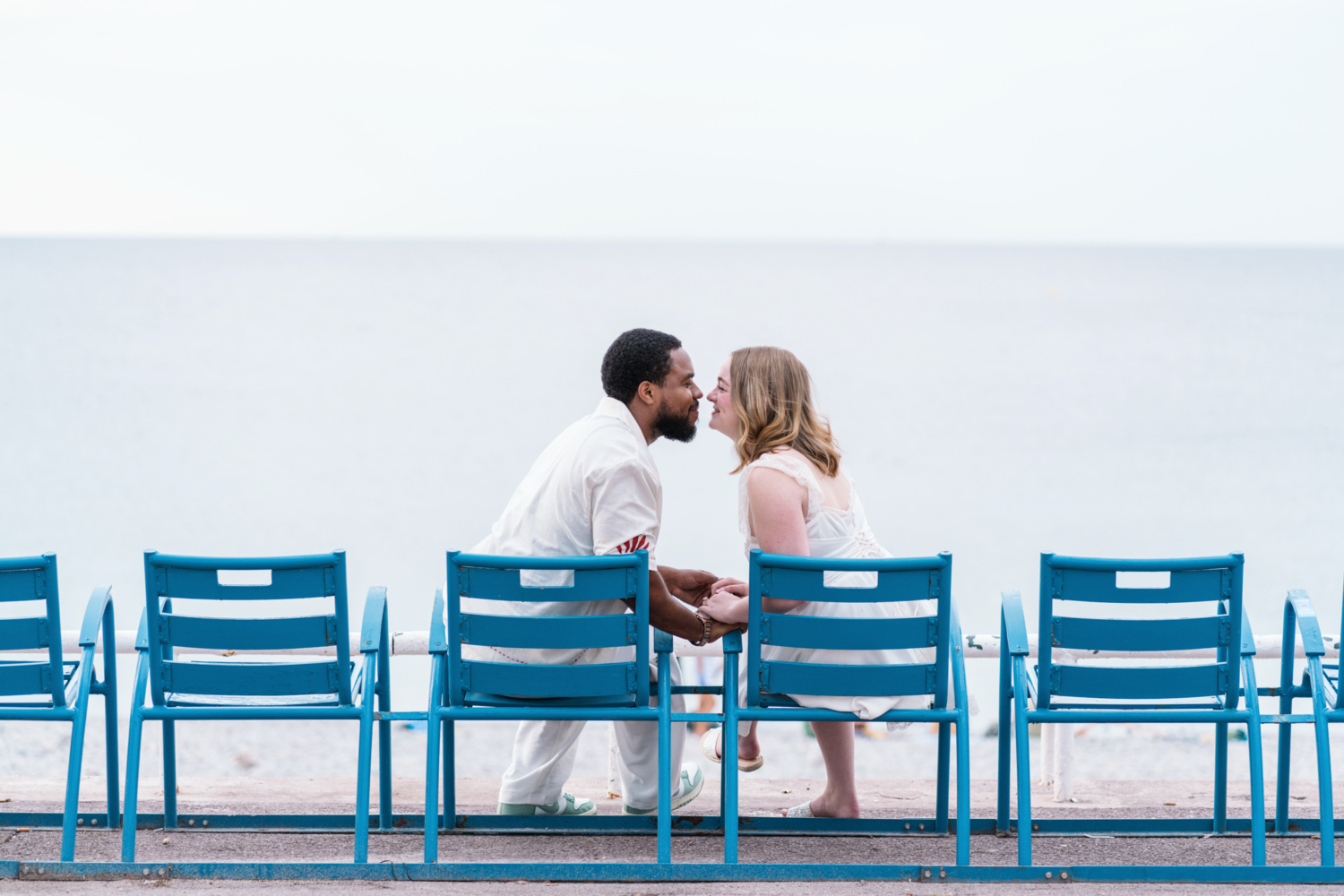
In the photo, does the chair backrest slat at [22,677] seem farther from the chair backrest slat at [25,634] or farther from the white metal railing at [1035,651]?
the white metal railing at [1035,651]

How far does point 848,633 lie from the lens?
3.66 m

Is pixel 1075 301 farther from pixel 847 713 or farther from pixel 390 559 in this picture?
pixel 847 713

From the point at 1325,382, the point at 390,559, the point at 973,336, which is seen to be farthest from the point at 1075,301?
the point at 390,559

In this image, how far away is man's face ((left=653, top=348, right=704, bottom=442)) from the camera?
420 cm

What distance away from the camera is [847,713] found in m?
3.70

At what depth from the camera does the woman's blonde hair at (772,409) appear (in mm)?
4152

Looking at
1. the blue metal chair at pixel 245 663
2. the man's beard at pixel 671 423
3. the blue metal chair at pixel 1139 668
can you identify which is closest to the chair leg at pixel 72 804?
the blue metal chair at pixel 245 663

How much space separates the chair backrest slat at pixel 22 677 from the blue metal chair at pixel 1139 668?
108 inches

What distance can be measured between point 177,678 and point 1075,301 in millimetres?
120649

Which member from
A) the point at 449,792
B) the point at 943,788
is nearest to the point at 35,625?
the point at 449,792

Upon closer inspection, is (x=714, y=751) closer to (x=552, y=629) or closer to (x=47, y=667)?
(x=552, y=629)

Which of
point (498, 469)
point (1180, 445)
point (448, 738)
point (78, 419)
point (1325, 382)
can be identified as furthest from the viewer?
point (1325, 382)

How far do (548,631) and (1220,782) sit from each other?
220cm

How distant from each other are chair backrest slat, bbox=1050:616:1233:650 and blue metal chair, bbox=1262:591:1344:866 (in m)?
0.33
